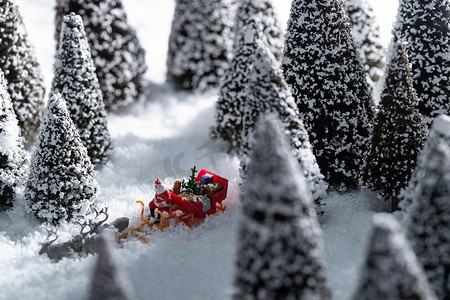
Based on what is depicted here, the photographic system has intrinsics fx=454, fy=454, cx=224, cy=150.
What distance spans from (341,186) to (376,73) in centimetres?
520

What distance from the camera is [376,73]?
13.7m

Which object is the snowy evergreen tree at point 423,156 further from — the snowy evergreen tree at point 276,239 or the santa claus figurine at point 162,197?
the santa claus figurine at point 162,197

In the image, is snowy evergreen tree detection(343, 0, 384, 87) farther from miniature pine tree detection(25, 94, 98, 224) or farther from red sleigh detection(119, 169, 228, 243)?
miniature pine tree detection(25, 94, 98, 224)

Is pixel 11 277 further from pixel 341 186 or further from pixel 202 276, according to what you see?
pixel 341 186

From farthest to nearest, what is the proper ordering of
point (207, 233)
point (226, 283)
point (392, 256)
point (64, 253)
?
point (207, 233) < point (64, 253) < point (226, 283) < point (392, 256)

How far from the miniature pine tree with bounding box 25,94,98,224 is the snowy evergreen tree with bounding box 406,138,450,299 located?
6.34 meters

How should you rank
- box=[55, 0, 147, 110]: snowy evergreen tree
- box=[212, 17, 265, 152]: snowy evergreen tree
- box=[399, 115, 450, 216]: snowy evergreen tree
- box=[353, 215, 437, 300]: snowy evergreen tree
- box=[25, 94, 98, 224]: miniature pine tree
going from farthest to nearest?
box=[55, 0, 147, 110]: snowy evergreen tree < box=[212, 17, 265, 152]: snowy evergreen tree < box=[25, 94, 98, 224]: miniature pine tree < box=[399, 115, 450, 216]: snowy evergreen tree < box=[353, 215, 437, 300]: snowy evergreen tree

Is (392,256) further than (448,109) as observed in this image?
No

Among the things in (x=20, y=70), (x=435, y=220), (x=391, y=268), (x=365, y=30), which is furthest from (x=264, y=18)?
(x=391, y=268)

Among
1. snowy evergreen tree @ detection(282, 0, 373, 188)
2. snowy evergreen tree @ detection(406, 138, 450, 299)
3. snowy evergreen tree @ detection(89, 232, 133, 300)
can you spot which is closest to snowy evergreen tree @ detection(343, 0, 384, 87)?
snowy evergreen tree @ detection(282, 0, 373, 188)

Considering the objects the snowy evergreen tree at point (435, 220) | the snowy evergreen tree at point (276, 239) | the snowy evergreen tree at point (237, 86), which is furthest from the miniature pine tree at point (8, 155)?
the snowy evergreen tree at point (435, 220)

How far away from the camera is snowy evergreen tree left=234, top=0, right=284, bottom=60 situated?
13.0 metres

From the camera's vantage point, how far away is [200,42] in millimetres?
15906

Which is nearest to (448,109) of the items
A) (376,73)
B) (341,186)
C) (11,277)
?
(341,186)
